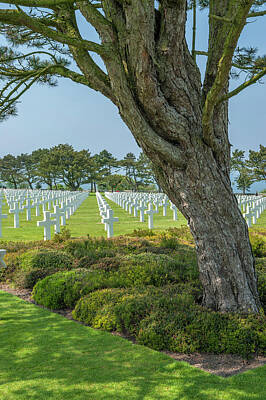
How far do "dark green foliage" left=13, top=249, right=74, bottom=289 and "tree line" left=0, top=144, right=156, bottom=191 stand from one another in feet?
220

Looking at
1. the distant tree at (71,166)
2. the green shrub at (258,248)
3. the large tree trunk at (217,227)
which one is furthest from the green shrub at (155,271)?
the distant tree at (71,166)

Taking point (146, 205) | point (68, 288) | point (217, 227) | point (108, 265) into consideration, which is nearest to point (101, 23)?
point (217, 227)

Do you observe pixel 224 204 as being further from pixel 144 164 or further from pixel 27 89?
pixel 144 164

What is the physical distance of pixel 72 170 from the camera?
7456cm

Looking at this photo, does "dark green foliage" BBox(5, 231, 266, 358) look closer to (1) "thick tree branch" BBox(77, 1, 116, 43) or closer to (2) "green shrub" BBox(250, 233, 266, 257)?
(2) "green shrub" BBox(250, 233, 266, 257)

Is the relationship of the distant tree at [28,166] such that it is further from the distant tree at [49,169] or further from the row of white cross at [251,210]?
the row of white cross at [251,210]

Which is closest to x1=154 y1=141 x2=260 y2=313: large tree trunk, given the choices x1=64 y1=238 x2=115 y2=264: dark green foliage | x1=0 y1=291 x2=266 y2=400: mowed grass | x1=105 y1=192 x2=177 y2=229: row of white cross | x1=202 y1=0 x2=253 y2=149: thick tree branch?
x1=202 y1=0 x2=253 y2=149: thick tree branch

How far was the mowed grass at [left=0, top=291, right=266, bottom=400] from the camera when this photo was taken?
3303 millimetres

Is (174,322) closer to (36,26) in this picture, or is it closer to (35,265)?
(36,26)

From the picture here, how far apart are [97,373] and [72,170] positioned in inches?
2847

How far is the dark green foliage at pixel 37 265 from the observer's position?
23.7ft

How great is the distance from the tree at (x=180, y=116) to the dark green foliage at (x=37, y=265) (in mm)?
3631

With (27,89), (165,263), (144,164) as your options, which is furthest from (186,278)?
(144,164)

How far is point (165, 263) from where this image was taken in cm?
675
